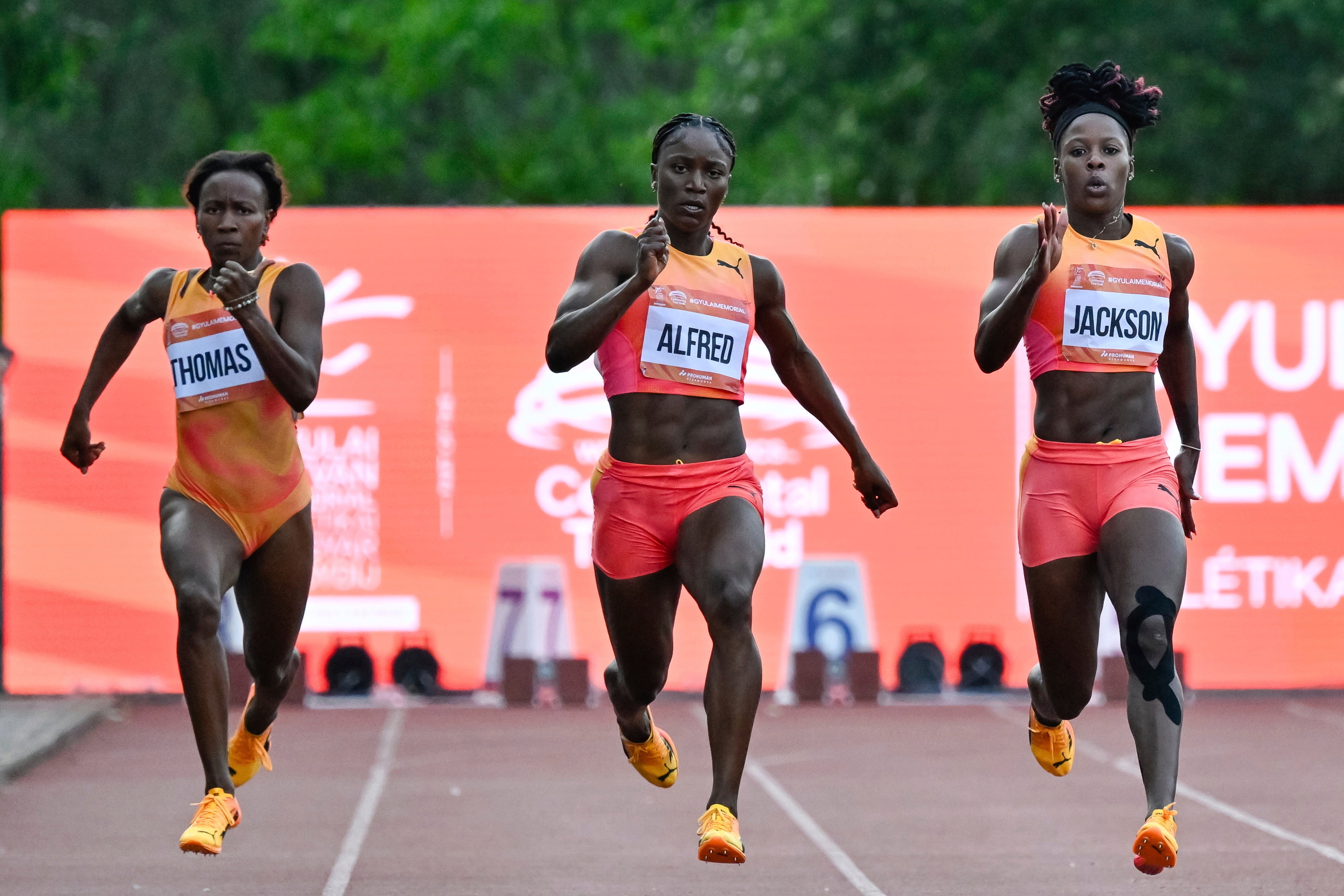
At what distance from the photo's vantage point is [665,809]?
11133mm

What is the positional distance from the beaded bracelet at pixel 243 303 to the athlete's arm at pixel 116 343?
0.66 meters

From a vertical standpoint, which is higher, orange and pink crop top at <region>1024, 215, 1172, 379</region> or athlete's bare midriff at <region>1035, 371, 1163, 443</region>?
orange and pink crop top at <region>1024, 215, 1172, 379</region>

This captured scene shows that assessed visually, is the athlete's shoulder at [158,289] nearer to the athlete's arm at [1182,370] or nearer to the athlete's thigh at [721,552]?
the athlete's thigh at [721,552]

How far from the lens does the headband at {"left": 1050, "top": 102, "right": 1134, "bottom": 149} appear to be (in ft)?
21.4

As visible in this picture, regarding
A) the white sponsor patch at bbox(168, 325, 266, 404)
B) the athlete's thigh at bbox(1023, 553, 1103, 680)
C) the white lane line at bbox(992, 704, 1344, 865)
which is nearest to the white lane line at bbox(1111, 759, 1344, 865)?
the white lane line at bbox(992, 704, 1344, 865)

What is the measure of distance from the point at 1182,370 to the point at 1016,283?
2.54ft

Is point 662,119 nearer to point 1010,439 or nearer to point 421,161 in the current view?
point 421,161

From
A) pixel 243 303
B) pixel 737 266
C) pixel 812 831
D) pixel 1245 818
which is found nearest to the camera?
pixel 243 303

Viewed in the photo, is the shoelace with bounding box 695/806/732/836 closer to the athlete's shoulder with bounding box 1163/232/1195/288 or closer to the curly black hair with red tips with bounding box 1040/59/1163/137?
the athlete's shoulder with bounding box 1163/232/1195/288

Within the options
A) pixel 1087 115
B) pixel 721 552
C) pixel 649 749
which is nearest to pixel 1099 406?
pixel 1087 115

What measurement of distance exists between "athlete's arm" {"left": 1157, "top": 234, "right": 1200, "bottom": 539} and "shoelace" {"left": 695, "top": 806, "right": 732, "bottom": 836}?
5.76ft

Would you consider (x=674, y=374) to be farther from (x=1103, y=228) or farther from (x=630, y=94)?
(x=630, y=94)

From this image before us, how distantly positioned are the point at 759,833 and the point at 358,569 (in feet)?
18.4

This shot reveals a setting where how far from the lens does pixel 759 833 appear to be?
10289 mm
